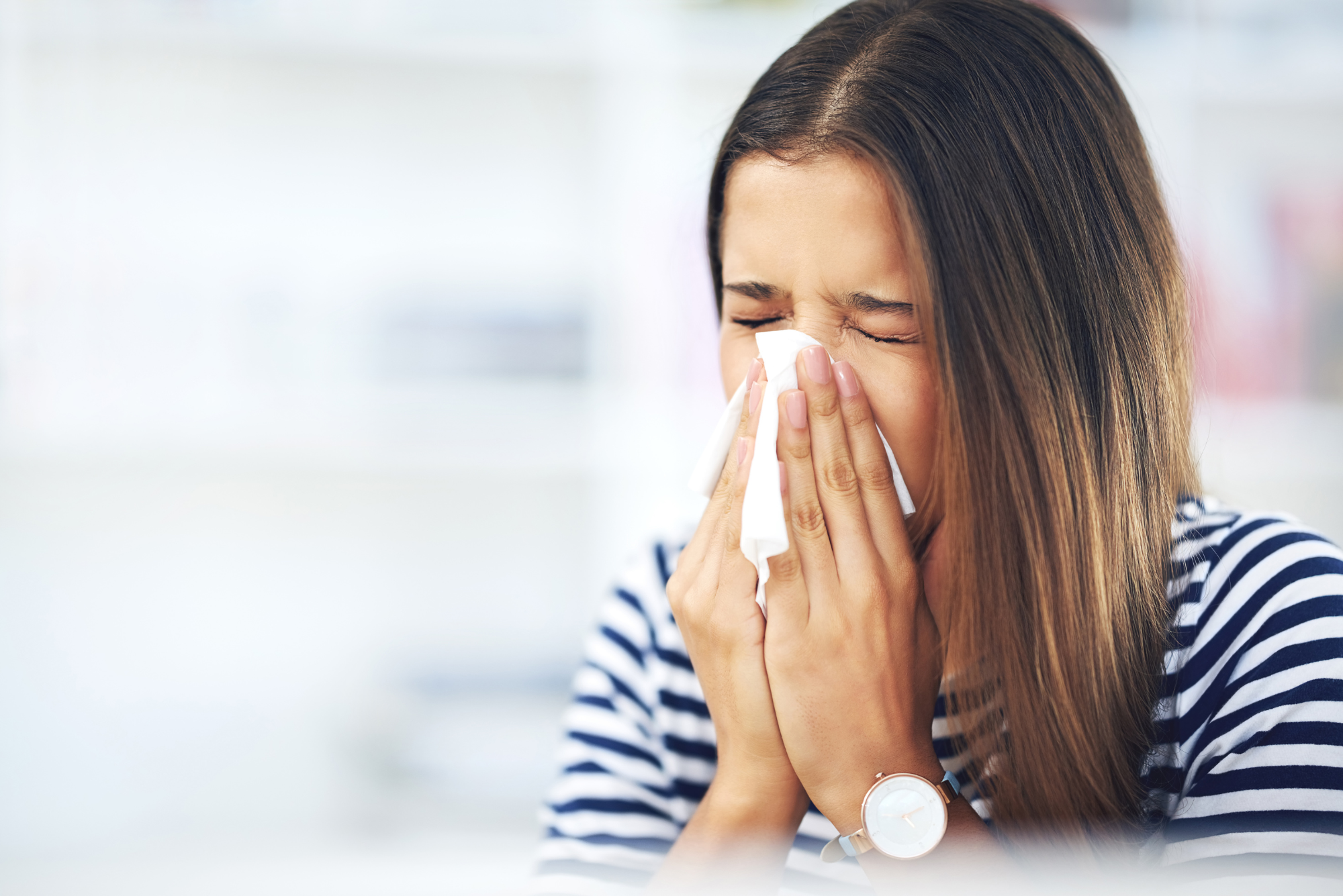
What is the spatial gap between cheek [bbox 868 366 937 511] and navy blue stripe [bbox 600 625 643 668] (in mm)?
359

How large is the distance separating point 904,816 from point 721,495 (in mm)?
277

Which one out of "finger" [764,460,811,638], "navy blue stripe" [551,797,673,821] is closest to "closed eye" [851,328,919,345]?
"finger" [764,460,811,638]

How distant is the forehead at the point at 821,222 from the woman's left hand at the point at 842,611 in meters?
0.08

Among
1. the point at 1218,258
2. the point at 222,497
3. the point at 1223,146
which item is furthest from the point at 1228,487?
the point at 222,497

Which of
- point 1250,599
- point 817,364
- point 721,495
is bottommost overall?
point 1250,599

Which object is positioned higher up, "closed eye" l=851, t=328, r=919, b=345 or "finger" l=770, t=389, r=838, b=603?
"closed eye" l=851, t=328, r=919, b=345

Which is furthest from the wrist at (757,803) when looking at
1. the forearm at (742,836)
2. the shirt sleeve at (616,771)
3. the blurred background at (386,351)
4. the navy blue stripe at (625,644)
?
the blurred background at (386,351)

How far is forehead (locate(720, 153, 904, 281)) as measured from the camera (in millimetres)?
686

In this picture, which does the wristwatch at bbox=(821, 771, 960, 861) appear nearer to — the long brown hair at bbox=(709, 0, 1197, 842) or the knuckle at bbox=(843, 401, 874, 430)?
the long brown hair at bbox=(709, 0, 1197, 842)

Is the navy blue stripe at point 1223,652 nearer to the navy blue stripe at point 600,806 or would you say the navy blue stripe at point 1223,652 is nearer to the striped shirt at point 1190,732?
the striped shirt at point 1190,732

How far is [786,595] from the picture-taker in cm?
70

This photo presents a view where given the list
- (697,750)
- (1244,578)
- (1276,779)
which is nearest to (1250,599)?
(1244,578)

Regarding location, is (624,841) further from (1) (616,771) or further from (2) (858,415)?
(2) (858,415)

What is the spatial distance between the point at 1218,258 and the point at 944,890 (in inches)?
55.8
